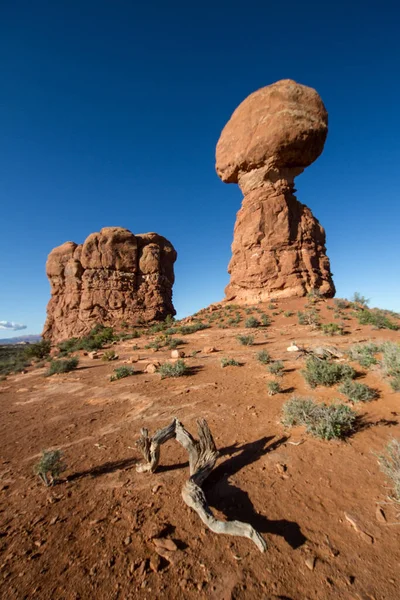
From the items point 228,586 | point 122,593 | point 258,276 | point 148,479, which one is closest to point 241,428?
point 148,479

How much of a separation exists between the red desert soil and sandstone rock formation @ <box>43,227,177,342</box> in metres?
26.5

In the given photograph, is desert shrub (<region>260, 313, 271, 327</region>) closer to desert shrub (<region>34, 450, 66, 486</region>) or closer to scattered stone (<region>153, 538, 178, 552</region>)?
desert shrub (<region>34, 450, 66, 486</region>)

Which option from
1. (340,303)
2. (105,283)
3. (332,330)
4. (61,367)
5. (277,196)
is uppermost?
(277,196)

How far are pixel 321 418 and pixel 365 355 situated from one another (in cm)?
379

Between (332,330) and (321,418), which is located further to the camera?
(332,330)

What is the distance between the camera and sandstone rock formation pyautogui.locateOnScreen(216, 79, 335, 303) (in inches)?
862

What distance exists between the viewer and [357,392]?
16.8ft

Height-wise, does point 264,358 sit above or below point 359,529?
above

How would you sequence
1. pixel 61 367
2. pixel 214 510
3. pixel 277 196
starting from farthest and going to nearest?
pixel 277 196, pixel 61 367, pixel 214 510

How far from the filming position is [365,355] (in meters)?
6.88

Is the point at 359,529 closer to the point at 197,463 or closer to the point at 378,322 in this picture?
the point at 197,463

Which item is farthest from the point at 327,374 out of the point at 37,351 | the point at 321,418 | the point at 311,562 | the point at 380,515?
the point at 37,351

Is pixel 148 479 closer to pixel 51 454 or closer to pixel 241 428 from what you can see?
pixel 51 454

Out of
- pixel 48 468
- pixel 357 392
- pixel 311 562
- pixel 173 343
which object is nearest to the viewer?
pixel 311 562
